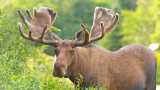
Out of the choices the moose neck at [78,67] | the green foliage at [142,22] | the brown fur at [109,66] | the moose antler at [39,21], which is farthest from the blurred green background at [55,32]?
the moose antler at [39,21]

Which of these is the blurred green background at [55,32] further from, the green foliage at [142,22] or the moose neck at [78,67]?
the moose neck at [78,67]

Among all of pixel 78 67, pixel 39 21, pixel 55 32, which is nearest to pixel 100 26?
pixel 78 67

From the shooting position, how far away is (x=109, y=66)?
820 centimetres

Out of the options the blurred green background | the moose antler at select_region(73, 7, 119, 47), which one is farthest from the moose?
the blurred green background

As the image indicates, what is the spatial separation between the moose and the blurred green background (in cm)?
43

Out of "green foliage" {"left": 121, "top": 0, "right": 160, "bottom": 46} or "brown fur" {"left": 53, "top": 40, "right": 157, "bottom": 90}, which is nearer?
"brown fur" {"left": 53, "top": 40, "right": 157, "bottom": 90}

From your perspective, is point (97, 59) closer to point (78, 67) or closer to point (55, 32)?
Answer: point (78, 67)

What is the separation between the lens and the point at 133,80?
8.56 m

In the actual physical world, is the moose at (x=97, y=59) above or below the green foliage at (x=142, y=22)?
above

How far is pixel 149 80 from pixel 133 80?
0.48 metres

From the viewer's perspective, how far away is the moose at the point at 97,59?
7.57 m

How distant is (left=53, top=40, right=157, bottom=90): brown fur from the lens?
7547mm

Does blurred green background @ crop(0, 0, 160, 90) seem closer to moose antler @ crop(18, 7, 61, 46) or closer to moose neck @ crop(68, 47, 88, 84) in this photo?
moose neck @ crop(68, 47, 88, 84)

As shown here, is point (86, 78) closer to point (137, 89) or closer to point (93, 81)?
point (93, 81)
